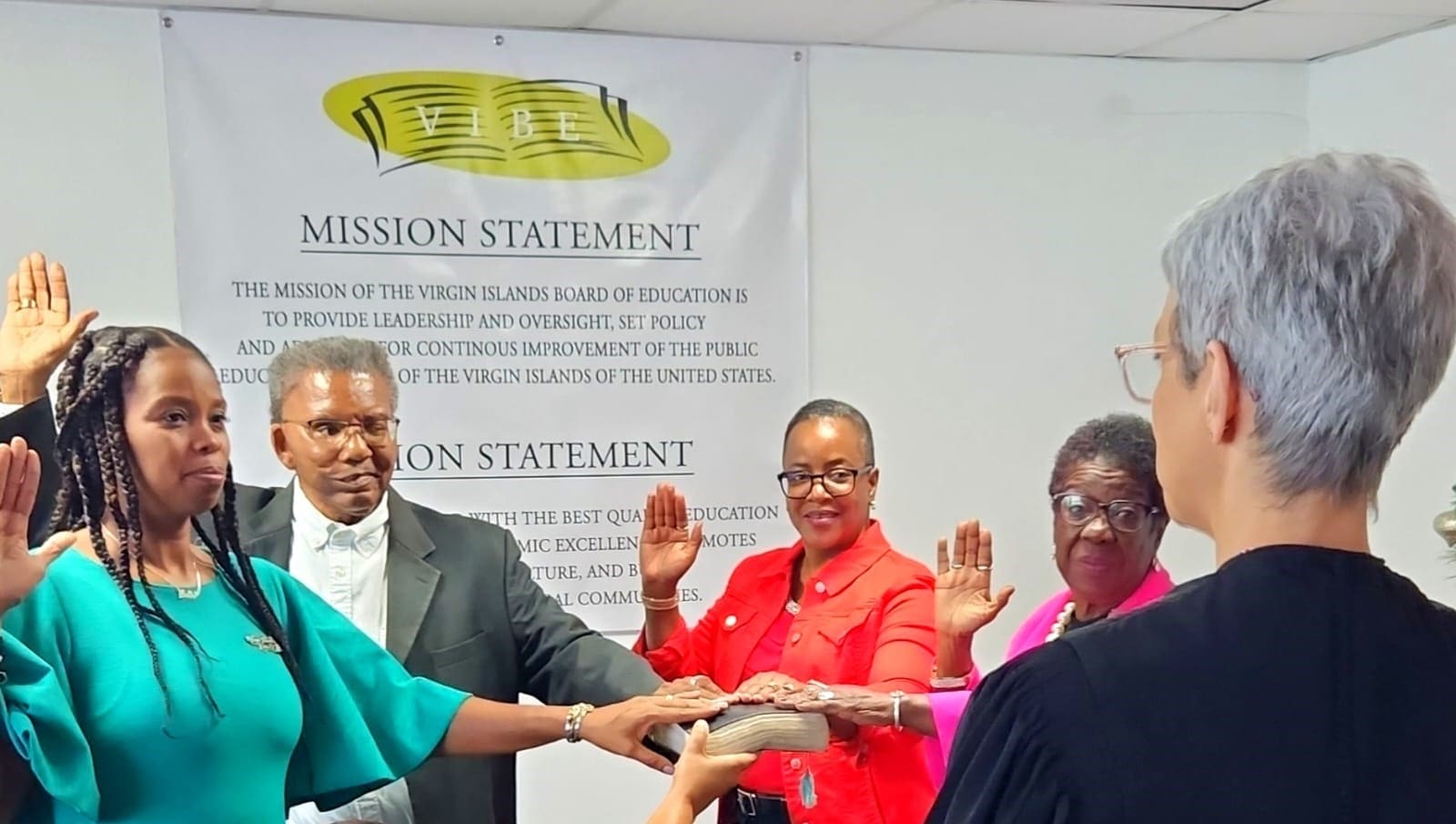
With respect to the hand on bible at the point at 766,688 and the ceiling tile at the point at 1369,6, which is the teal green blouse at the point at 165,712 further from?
the ceiling tile at the point at 1369,6

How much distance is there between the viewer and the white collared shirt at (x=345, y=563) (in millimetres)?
2469

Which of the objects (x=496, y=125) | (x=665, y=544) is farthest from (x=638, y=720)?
(x=496, y=125)

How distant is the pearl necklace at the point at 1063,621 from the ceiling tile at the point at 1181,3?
181 centimetres

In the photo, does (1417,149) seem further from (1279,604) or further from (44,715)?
(44,715)

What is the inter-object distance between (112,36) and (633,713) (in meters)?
2.33

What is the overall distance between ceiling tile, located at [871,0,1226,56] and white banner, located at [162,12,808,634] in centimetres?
44

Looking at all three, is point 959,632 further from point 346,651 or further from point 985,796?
point 985,796

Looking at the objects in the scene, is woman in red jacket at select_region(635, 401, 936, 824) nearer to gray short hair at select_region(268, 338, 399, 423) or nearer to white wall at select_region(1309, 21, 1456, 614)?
gray short hair at select_region(268, 338, 399, 423)

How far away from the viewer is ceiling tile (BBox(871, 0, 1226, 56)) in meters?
3.55

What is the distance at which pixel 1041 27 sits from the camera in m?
3.71

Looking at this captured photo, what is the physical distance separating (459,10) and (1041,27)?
1.68m

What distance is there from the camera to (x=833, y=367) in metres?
3.90

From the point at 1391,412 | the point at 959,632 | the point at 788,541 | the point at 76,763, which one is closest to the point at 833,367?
the point at 788,541

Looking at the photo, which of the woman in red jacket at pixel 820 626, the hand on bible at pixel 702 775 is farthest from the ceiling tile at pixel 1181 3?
the hand on bible at pixel 702 775
